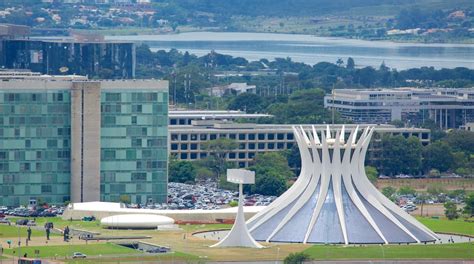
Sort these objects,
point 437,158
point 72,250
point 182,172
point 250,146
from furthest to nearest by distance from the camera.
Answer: point 250,146
point 437,158
point 182,172
point 72,250

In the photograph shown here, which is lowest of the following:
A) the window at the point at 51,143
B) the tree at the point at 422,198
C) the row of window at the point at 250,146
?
the row of window at the point at 250,146

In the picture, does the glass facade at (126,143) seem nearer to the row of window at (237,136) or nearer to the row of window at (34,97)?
the row of window at (34,97)

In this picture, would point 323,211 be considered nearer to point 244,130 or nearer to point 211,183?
point 211,183

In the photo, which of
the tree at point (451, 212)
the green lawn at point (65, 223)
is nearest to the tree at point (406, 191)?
the tree at point (451, 212)

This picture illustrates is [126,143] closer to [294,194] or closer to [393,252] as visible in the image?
[294,194]

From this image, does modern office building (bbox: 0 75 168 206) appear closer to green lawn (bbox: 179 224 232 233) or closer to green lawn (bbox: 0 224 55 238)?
green lawn (bbox: 179 224 232 233)

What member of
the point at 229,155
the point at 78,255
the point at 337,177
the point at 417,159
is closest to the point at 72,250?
the point at 78,255
